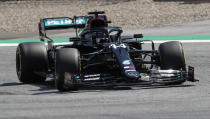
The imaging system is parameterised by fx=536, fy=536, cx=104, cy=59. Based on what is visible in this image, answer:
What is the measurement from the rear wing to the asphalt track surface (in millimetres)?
1645

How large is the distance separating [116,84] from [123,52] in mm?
746

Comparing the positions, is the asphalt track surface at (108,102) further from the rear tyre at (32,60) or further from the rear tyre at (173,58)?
the rear tyre at (173,58)

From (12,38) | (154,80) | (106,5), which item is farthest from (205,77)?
(106,5)

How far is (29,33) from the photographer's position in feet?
76.1

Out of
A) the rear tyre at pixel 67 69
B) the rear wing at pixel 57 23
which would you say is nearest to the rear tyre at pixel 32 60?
the rear wing at pixel 57 23

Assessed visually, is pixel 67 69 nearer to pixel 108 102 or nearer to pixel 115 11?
pixel 108 102

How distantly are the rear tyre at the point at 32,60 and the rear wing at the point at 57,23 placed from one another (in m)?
1.03

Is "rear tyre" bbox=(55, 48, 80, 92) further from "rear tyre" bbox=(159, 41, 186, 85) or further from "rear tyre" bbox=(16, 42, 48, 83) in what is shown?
"rear tyre" bbox=(159, 41, 186, 85)

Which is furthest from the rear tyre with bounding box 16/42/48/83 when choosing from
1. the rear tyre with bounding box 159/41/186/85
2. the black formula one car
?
the rear tyre with bounding box 159/41/186/85

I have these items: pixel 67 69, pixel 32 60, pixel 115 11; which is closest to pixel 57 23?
pixel 32 60

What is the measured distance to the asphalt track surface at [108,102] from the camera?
732 centimetres

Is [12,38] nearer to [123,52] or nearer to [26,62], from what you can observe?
[26,62]

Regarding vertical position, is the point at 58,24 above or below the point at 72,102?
above

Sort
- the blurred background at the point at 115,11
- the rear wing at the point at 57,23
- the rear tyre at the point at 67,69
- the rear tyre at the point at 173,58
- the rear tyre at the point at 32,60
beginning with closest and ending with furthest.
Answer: the rear tyre at the point at 67,69 < the rear tyre at the point at 173,58 < the rear tyre at the point at 32,60 < the rear wing at the point at 57,23 < the blurred background at the point at 115,11
